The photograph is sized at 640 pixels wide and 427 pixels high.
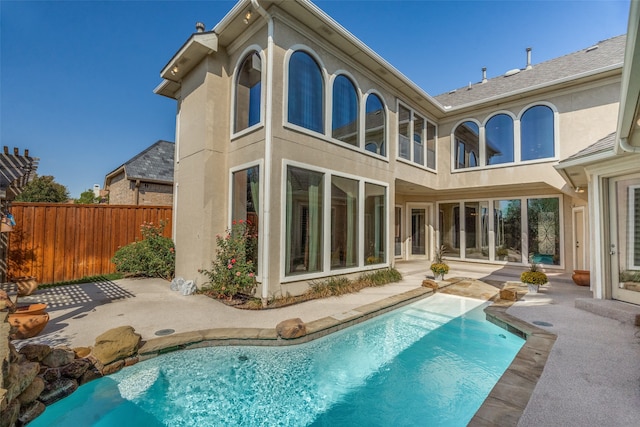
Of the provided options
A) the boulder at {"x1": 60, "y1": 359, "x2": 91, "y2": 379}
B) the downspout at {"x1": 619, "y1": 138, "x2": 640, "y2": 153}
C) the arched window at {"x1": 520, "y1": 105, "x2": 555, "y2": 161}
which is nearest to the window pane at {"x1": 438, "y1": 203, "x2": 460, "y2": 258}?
the arched window at {"x1": 520, "y1": 105, "x2": 555, "y2": 161}

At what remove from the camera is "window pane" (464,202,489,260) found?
42.6 ft

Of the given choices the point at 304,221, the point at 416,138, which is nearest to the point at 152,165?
the point at 304,221

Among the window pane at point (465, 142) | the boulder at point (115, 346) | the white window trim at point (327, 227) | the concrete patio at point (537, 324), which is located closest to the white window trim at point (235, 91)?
the white window trim at point (327, 227)

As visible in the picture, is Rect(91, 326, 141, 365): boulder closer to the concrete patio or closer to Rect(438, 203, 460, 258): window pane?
the concrete patio

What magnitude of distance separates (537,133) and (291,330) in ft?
37.5

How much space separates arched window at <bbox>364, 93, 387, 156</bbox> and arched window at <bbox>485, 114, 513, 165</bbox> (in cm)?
494

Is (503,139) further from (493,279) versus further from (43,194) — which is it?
(43,194)

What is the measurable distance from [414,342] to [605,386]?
2477 millimetres

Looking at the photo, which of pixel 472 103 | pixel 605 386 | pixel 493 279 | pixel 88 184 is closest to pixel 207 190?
pixel 605 386

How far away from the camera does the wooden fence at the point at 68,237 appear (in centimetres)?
832

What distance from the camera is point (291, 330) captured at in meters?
4.71

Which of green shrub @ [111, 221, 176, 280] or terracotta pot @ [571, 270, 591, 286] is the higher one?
green shrub @ [111, 221, 176, 280]

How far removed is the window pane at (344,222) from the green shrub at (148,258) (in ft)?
17.4

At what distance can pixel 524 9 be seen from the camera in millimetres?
9750
